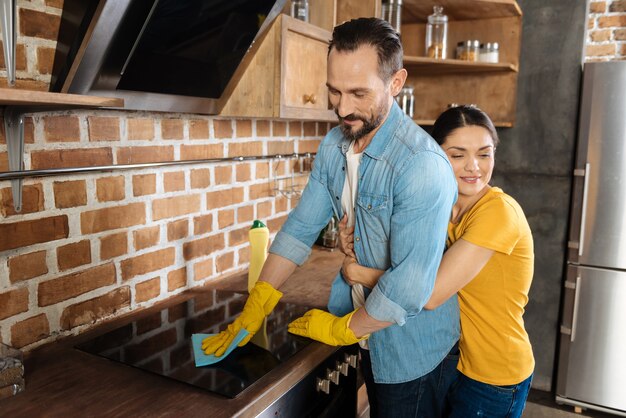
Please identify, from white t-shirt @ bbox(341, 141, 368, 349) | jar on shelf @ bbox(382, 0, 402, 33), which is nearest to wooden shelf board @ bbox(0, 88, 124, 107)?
white t-shirt @ bbox(341, 141, 368, 349)

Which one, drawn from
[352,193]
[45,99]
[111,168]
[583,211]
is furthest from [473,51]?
[45,99]

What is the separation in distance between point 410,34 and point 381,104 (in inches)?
77.9

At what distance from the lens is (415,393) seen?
4.55 ft

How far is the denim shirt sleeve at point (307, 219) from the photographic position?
1.50 metres

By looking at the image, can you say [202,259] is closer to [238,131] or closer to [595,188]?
[238,131]

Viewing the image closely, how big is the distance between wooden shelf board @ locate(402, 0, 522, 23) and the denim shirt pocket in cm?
166

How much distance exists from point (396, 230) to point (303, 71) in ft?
2.81

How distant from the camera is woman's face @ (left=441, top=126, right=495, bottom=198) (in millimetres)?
1483

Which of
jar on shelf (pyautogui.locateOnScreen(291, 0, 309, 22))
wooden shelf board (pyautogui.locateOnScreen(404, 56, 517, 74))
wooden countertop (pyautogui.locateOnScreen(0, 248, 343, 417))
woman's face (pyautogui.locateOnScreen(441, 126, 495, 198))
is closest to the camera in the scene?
wooden countertop (pyautogui.locateOnScreen(0, 248, 343, 417))

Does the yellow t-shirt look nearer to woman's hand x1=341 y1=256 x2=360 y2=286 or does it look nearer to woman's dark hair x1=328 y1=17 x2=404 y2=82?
woman's hand x1=341 y1=256 x2=360 y2=286

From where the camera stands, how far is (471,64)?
8.74 ft

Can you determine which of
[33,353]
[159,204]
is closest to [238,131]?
[159,204]

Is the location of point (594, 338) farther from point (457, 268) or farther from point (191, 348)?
point (191, 348)

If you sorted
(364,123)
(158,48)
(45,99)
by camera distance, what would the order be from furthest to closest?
1. (158,48)
2. (364,123)
3. (45,99)
